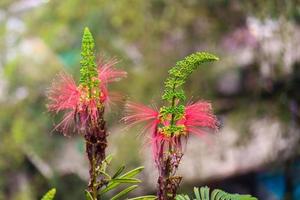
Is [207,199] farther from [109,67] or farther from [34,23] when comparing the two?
[34,23]

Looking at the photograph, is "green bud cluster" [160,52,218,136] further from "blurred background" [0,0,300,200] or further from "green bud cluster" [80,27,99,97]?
"blurred background" [0,0,300,200]

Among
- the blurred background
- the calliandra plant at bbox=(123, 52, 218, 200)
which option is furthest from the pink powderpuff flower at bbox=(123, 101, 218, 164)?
the blurred background

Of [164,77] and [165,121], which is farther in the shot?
[164,77]

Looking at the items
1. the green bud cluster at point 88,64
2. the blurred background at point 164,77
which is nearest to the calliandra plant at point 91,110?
the green bud cluster at point 88,64

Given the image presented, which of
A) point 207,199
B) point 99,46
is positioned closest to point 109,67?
point 207,199

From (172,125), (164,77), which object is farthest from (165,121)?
(164,77)

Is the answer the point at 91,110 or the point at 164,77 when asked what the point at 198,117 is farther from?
the point at 164,77

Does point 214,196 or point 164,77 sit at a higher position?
point 164,77
